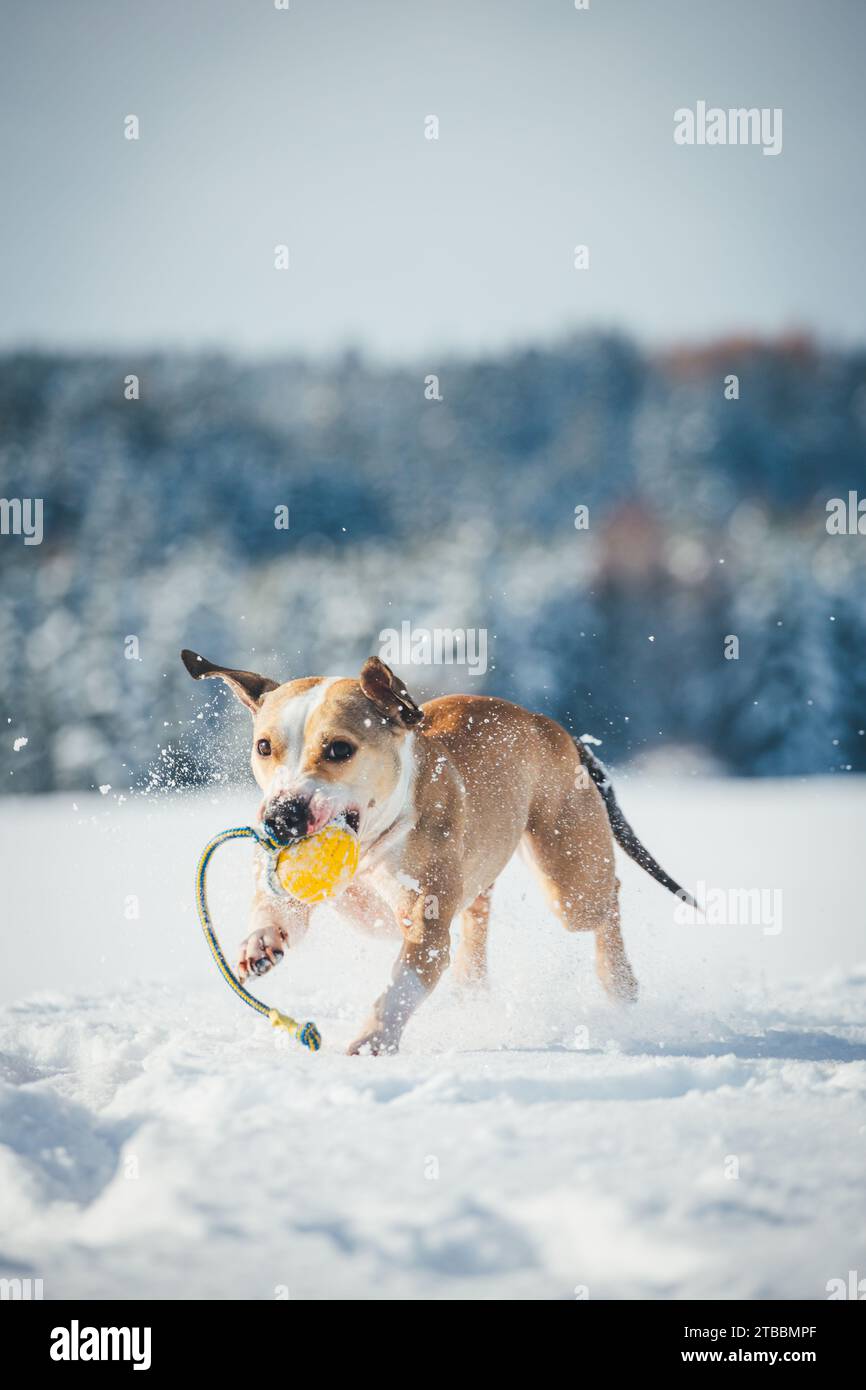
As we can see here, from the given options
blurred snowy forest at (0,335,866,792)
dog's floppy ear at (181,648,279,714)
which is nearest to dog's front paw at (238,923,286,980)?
dog's floppy ear at (181,648,279,714)

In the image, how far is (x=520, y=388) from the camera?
2192cm

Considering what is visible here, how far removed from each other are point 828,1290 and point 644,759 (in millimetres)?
12495

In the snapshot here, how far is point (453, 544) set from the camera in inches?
624

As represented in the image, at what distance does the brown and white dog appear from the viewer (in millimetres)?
2980

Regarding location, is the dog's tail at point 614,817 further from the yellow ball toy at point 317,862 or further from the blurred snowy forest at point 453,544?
the yellow ball toy at point 317,862

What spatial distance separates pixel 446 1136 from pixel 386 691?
3.99 ft

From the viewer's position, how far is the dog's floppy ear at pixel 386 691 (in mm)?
3100

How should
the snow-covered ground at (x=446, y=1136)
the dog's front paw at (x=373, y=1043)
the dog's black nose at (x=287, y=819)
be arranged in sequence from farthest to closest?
the dog's front paw at (x=373, y=1043), the dog's black nose at (x=287, y=819), the snow-covered ground at (x=446, y=1136)

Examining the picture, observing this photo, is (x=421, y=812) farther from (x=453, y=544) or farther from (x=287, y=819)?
(x=453, y=544)

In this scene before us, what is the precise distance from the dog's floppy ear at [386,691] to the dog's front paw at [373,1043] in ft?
2.66

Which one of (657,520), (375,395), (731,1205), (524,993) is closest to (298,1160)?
(731,1205)

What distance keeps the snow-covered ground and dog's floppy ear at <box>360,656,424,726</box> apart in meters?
0.77

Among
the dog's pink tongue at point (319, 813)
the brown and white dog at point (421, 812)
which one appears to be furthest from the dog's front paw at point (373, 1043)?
the dog's pink tongue at point (319, 813)

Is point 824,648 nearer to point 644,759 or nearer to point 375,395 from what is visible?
point 644,759
